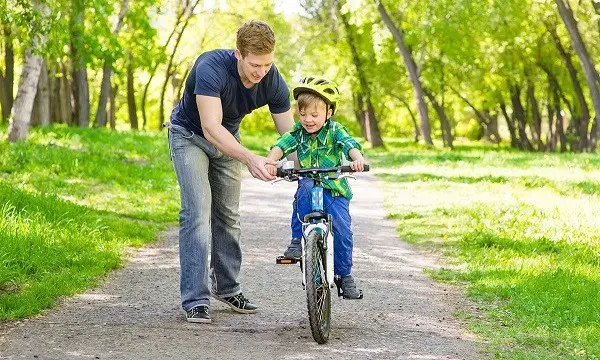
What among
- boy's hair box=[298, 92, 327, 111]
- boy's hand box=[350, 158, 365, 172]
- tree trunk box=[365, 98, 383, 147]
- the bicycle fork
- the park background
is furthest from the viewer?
tree trunk box=[365, 98, 383, 147]

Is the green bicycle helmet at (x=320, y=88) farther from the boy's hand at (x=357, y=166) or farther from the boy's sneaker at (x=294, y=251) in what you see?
the boy's sneaker at (x=294, y=251)

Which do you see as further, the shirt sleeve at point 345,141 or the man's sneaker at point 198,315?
the man's sneaker at point 198,315

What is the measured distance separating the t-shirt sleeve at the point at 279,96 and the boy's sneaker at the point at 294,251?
958 millimetres

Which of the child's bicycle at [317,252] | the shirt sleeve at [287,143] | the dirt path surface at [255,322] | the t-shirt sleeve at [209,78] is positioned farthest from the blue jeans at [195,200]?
the child's bicycle at [317,252]

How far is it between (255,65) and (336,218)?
1135mm

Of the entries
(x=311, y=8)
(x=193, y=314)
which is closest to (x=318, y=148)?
(x=193, y=314)

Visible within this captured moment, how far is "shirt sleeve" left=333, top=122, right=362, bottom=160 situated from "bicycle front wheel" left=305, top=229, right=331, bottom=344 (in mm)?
588

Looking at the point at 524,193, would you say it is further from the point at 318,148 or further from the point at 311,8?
the point at 311,8

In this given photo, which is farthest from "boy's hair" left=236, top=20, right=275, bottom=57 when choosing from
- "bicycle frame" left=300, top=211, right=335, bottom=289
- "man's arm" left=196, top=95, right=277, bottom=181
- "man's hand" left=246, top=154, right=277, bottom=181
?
"bicycle frame" left=300, top=211, right=335, bottom=289

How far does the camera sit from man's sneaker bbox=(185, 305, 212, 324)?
6773 mm

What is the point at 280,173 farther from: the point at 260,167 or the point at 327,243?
the point at 327,243

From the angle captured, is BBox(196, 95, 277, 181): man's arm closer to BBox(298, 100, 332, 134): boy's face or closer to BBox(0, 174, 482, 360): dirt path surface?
BBox(298, 100, 332, 134): boy's face

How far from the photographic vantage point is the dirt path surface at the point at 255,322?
597 centimetres

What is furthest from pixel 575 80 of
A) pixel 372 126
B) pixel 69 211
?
pixel 69 211
